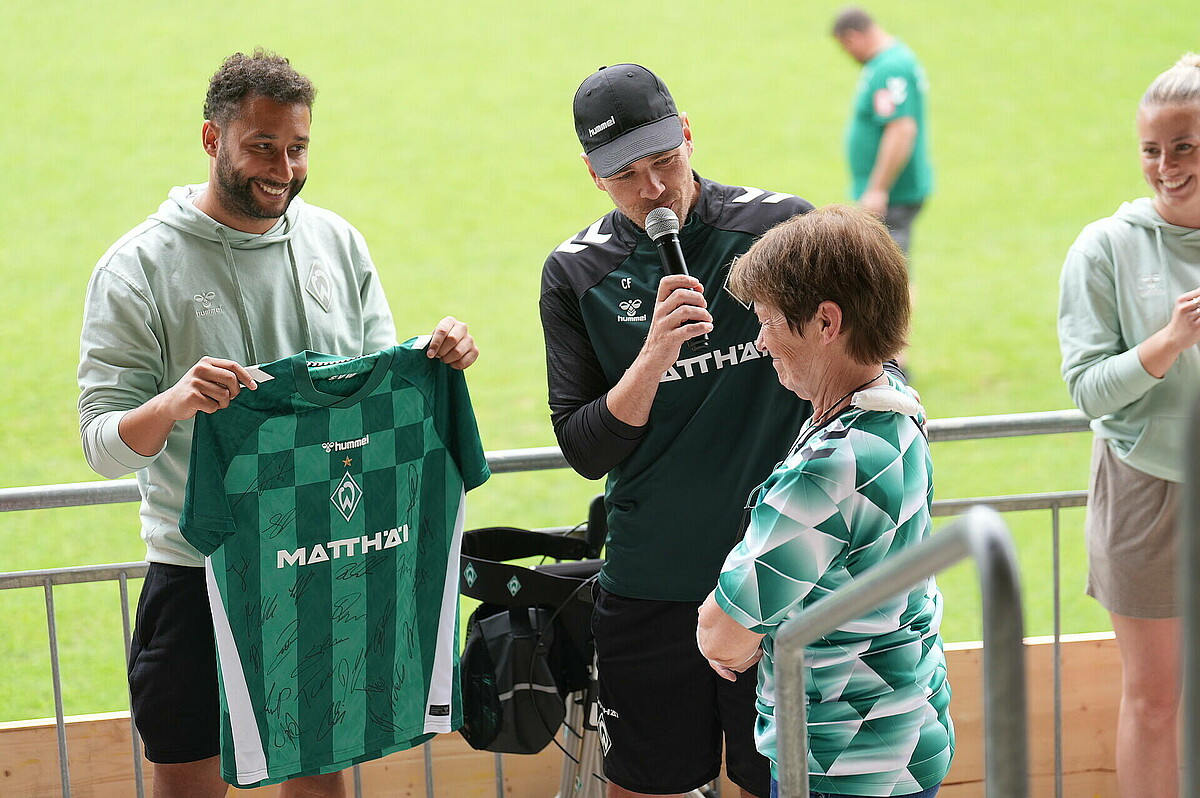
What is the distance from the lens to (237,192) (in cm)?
252

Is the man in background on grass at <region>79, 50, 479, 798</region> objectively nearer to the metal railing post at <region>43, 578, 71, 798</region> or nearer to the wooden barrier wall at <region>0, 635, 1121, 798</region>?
the metal railing post at <region>43, 578, 71, 798</region>

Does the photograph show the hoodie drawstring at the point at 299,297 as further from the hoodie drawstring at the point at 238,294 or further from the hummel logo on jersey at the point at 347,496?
the hummel logo on jersey at the point at 347,496

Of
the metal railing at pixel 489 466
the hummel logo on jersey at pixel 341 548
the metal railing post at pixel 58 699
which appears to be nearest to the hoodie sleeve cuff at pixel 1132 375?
the metal railing at pixel 489 466

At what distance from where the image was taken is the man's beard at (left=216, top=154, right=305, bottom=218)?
8.24 ft

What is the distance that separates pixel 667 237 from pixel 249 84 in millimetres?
898

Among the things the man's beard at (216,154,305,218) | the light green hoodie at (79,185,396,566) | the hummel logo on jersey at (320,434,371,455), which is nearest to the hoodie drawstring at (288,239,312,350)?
the light green hoodie at (79,185,396,566)

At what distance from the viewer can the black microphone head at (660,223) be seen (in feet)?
7.91

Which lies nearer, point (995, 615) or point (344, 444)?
point (995, 615)

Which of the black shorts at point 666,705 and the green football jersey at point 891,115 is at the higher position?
the green football jersey at point 891,115

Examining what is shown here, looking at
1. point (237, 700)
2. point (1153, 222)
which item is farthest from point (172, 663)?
point (1153, 222)

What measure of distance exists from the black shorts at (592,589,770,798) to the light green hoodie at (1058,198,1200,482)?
1107 mm

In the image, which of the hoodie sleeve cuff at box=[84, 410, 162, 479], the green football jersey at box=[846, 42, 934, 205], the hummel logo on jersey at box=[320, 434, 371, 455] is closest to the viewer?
the hoodie sleeve cuff at box=[84, 410, 162, 479]

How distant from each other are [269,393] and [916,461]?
1.28 m

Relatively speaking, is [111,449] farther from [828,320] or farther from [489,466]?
[828,320]
